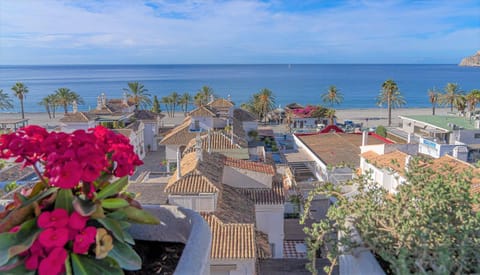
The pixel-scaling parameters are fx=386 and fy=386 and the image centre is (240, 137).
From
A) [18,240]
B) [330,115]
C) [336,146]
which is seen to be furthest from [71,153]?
[330,115]

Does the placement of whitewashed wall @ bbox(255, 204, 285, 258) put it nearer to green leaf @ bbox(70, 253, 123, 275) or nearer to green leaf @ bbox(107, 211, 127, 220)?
green leaf @ bbox(107, 211, 127, 220)

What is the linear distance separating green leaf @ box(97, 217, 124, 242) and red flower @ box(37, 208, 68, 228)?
0.87ft

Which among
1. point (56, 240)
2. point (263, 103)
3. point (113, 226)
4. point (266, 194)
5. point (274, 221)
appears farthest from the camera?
point (263, 103)

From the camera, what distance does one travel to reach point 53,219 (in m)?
2.66

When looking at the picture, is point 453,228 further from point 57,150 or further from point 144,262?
point 57,150

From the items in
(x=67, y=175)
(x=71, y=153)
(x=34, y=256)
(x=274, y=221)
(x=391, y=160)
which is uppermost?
(x=71, y=153)

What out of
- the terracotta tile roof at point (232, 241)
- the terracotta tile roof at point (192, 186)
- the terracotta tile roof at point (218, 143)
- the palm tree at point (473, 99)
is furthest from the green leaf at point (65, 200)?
the palm tree at point (473, 99)

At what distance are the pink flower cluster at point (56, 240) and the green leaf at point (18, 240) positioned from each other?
7 cm

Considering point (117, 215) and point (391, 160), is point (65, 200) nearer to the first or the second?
point (117, 215)

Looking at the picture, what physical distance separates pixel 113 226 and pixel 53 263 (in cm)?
46

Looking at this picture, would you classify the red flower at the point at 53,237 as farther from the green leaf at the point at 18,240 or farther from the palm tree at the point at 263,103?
the palm tree at the point at 263,103

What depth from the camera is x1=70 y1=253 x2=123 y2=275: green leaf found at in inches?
106

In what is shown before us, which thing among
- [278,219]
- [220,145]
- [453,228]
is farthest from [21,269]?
[220,145]

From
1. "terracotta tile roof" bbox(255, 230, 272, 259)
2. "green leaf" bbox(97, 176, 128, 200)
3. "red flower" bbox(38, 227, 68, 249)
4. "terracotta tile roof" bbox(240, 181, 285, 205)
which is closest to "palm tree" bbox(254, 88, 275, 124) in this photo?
"terracotta tile roof" bbox(240, 181, 285, 205)
